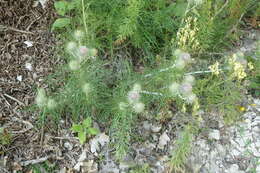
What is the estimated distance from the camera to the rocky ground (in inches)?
108

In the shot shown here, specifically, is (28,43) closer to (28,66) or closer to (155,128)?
(28,66)

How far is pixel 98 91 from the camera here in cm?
292

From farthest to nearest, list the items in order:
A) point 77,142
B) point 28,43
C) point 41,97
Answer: point 28,43, point 77,142, point 41,97

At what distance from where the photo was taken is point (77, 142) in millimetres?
2854

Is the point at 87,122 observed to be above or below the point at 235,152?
above

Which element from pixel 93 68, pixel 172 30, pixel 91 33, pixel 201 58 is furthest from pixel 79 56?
pixel 201 58

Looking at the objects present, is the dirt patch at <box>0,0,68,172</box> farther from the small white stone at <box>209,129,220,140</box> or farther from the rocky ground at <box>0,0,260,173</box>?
the small white stone at <box>209,129,220,140</box>

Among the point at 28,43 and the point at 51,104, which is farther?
the point at 28,43

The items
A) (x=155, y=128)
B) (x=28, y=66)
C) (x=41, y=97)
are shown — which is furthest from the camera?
(x=28, y=66)

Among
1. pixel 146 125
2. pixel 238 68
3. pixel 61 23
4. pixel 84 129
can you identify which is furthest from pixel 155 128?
pixel 61 23

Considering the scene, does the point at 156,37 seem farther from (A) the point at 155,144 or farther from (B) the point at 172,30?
(A) the point at 155,144

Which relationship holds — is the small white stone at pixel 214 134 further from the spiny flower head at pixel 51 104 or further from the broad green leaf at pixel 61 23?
the broad green leaf at pixel 61 23

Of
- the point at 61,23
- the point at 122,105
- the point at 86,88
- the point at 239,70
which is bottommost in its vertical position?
the point at 122,105

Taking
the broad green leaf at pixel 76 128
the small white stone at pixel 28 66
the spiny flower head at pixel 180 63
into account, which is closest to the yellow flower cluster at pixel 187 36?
the spiny flower head at pixel 180 63
